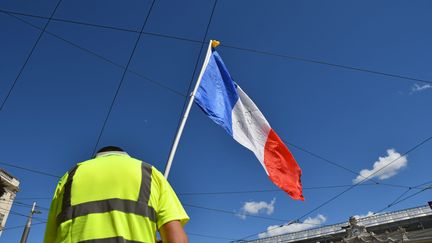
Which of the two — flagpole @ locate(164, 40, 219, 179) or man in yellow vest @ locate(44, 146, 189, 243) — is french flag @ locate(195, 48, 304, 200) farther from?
man in yellow vest @ locate(44, 146, 189, 243)

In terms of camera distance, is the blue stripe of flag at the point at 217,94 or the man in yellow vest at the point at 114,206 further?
the blue stripe of flag at the point at 217,94

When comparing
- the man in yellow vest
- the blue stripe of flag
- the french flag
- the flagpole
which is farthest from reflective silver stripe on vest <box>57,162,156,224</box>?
the french flag

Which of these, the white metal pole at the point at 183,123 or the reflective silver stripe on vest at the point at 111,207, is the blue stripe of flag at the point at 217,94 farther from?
the reflective silver stripe on vest at the point at 111,207

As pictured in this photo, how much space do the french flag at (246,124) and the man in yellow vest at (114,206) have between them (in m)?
4.32

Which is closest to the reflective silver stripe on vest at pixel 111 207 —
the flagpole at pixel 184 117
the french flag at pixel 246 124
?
the flagpole at pixel 184 117

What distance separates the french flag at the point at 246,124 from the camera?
6289 millimetres

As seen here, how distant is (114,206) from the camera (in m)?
1.59

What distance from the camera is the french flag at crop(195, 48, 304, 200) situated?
6.29 m

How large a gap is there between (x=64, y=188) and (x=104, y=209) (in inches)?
14.0

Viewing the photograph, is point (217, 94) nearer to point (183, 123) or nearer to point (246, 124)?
point (246, 124)

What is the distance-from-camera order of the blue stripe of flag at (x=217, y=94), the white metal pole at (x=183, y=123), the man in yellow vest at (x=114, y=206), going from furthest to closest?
the blue stripe of flag at (x=217, y=94) < the white metal pole at (x=183, y=123) < the man in yellow vest at (x=114, y=206)

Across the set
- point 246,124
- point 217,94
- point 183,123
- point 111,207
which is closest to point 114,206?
point 111,207

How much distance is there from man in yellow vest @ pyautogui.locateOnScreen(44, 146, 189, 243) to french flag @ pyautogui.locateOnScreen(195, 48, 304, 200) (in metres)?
4.32

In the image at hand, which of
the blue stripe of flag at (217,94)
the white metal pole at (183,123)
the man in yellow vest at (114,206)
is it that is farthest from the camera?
the blue stripe of flag at (217,94)
